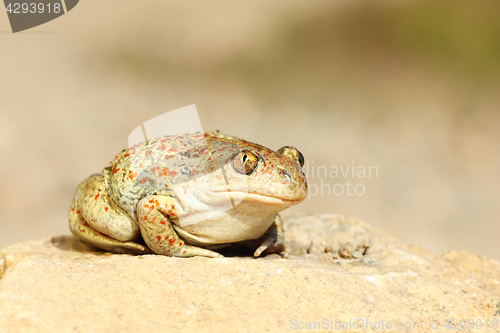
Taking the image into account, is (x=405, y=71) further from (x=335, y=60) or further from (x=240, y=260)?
(x=240, y=260)

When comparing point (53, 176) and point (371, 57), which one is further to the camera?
point (371, 57)

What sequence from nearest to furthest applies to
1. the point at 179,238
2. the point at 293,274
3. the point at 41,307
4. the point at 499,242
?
1. the point at 41,307
2. the point at 293,274
3. the point at 179,238
4. the point at 499,242

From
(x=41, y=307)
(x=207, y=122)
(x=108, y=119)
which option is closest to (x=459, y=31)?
(x=207, y=122)

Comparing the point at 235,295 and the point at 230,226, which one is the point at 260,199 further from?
the point at 235,295

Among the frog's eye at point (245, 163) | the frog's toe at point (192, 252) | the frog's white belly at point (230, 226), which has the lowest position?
the frog's toe at point (192, 252)

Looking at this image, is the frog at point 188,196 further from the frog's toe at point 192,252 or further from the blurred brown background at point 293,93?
the blurred brown background at point 293,93

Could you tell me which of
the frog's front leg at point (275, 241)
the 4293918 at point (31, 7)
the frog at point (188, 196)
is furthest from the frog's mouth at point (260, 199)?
the 4293918 at point (31, 7)
